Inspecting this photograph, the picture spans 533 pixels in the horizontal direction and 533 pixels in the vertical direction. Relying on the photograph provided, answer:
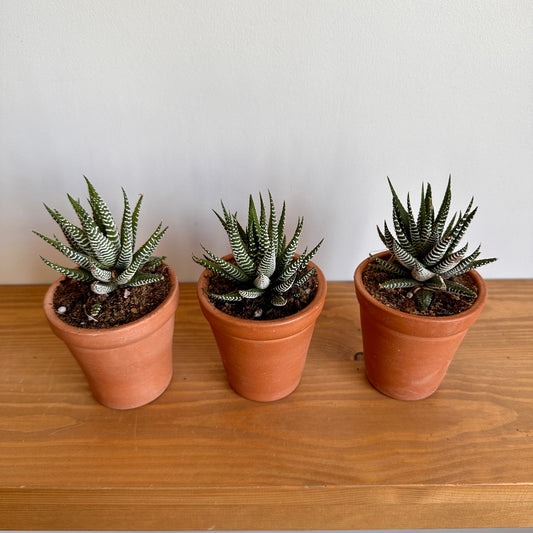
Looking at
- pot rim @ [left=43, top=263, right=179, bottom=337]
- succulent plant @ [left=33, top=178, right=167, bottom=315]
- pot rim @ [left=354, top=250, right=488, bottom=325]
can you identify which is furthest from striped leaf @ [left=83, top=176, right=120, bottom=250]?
pot rim @ [left=354, top=250, right=488, bottom=325]

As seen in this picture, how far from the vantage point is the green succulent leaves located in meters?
0.68

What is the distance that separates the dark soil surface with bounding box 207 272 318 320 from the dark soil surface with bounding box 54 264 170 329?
0.10 m

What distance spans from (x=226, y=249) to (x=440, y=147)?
511 mm

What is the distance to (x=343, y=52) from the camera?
2.58 ft

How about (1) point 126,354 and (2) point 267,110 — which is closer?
(1) point 126,354

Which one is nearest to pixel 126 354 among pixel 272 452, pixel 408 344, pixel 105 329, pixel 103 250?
pixel 105 329

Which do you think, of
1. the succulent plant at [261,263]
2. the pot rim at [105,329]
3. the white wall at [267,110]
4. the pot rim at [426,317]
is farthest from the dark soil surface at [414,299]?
the pot rim at [105,329]

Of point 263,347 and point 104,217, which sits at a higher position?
point 104,217

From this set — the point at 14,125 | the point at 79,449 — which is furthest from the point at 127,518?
the point at 14,125

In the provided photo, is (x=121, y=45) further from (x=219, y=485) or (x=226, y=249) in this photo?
(x=219, y=485)

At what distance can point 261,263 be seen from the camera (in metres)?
0.70

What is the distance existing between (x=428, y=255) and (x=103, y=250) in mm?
531

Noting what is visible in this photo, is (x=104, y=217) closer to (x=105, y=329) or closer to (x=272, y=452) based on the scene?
(x=105, y=329)

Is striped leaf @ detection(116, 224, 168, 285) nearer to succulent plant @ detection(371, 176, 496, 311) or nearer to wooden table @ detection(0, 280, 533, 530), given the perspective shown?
wooden table @ detection(0, 280, 533, 530)
